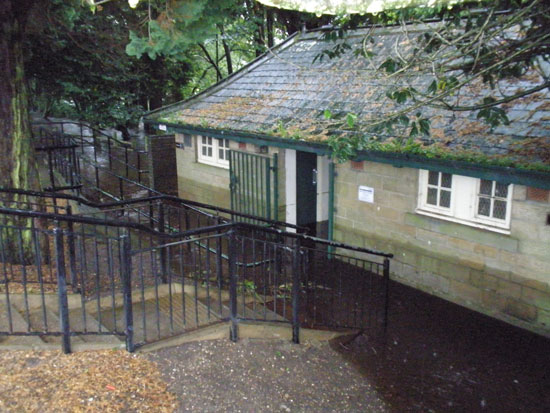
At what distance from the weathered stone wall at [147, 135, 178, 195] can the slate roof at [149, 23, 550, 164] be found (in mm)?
1127

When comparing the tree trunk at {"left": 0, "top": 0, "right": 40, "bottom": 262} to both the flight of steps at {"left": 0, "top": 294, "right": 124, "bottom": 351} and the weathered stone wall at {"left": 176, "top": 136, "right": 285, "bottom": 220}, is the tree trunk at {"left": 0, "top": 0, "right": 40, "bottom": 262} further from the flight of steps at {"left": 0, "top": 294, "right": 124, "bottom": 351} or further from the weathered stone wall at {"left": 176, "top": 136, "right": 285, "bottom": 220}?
the weathered stone wall at {"left": 176, "top": 136, "right": 285, "bottom": 220}

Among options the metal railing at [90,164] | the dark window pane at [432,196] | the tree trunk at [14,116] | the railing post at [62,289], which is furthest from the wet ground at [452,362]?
the metal railing at [90,164]

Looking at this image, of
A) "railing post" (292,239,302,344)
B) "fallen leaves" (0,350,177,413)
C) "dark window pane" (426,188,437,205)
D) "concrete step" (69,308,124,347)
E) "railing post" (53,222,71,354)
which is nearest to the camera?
"fallen leaves" (0,350,177,413)

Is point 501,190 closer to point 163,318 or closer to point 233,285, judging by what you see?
point 233,285

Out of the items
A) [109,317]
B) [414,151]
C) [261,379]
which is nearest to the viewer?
[261,379]

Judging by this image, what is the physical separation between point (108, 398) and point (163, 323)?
148 cm

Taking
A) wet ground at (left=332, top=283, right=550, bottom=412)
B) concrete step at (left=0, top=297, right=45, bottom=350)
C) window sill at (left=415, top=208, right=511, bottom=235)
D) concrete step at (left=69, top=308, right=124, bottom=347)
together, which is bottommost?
wet ground at (left=332, top=283, right=550, bottom=412)

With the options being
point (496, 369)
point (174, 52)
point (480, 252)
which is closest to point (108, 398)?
point (174, 52)

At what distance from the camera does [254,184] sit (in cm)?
1082

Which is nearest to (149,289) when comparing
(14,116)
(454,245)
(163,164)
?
(14,116)

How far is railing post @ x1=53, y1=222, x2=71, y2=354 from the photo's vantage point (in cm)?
440

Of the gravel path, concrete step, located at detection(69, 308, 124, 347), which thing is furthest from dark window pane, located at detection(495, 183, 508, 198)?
concrete step, located at detection(69, 308, 124, 347)

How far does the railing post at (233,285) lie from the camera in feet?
17.3

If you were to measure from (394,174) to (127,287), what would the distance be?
16.4 feet
